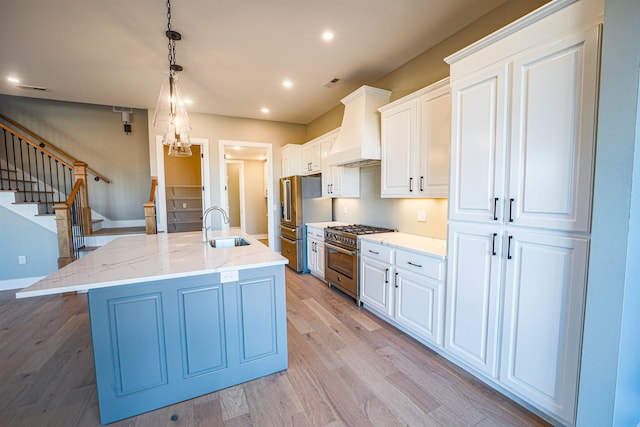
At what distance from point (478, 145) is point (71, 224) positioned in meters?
5.01

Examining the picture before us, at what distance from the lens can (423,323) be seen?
2.29 metres

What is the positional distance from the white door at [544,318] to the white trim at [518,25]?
121cm

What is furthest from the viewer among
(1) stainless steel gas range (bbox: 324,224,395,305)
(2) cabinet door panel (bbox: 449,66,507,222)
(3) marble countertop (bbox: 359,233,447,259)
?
(1) stainless steel gas range (bbox: 324,224,395,305)

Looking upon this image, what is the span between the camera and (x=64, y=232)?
3582 millimetres

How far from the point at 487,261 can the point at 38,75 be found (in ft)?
17.4

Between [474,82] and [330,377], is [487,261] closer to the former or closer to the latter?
[474,82]

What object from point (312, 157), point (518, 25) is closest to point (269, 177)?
point (312, 157)

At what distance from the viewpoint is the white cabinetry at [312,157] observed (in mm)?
4324

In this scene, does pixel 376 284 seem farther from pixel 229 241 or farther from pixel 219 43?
pixel 219 43

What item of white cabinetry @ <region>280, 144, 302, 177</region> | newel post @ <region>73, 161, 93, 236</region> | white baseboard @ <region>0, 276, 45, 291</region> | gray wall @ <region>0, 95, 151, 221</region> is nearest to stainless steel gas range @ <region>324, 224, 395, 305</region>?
white cabinetry @ <region>280, 144, 302, 177</region>

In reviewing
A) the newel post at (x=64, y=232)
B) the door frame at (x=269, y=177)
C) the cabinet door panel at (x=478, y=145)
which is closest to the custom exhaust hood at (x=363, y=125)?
the cabinet door panel at (x=478, y=145)

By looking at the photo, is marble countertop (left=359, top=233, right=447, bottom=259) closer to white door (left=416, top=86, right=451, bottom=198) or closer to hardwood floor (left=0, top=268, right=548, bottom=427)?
white door (left=416, top=86, right=451, bottom=198)

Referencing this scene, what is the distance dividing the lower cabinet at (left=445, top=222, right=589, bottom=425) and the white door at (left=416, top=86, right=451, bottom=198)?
560 millimetres

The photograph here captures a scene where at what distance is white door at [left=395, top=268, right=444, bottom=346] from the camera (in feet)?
7.08
